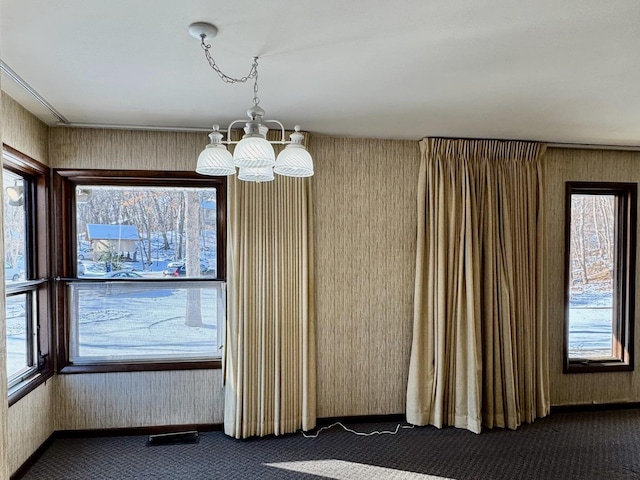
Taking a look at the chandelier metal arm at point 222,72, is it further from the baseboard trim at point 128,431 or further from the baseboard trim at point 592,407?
the baseboard trim at point 592,407

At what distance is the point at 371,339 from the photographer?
12.7 ft

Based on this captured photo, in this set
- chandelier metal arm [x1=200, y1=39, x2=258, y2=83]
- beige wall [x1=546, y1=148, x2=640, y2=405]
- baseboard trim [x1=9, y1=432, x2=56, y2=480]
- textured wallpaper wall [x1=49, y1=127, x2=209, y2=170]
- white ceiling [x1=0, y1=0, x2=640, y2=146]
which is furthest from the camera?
beige wall [x1=546, y1=148, x2=640, y2=405]

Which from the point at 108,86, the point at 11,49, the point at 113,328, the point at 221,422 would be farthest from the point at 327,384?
the point at 11,49

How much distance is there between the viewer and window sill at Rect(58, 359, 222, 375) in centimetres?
351

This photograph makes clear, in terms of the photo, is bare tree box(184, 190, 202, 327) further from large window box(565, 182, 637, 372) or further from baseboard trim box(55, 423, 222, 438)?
large window box(565, 182, 637, 372)

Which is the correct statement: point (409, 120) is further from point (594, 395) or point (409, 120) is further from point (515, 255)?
point (594, 395)

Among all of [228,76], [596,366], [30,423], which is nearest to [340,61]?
[228,76]

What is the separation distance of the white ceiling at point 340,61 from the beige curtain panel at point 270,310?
2.19ft

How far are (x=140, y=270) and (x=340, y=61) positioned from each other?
2.41 meters

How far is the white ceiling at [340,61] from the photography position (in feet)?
5.81

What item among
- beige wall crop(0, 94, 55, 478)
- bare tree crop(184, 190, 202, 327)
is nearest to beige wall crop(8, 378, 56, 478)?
beige wall crop(0, 94, 55, 478)

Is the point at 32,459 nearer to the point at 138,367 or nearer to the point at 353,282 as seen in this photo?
the point at 138,367

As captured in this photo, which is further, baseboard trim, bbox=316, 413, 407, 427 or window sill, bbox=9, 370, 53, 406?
baseboard trim, bbox=316, 413, 407, 427

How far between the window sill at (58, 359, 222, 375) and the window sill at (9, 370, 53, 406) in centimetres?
17
